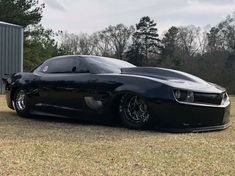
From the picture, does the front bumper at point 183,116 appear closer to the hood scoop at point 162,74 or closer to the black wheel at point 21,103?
the hood scoop at point 162,74

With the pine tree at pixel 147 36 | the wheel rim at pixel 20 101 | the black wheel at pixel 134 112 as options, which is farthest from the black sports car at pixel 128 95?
the pine tree at pixel 147 36

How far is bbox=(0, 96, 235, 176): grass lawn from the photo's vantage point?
15.9 feet

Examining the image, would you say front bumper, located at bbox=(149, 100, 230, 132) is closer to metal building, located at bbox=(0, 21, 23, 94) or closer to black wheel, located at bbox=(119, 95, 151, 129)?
black wheel, located at bbox=(119, 95, 151, 129)

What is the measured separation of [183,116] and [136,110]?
2.60 feet

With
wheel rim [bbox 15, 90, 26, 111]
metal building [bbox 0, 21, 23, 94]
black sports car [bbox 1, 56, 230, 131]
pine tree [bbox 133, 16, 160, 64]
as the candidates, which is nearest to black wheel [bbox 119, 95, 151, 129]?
black sports car [bbox 1, 56, 230, 131]

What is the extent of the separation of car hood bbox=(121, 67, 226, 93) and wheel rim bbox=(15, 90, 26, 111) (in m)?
2.24

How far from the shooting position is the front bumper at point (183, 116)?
7.27m

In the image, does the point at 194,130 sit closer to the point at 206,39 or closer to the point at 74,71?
the point at 74,71

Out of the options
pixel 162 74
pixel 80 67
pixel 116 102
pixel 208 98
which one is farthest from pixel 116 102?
pixel 208 98

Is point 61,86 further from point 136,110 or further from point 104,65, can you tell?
point 136,110

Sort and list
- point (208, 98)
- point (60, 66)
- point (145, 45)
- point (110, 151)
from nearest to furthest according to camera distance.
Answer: point (110, 151), point (208, 98), point (60, 66), point (145, 45)

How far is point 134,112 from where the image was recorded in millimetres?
7746

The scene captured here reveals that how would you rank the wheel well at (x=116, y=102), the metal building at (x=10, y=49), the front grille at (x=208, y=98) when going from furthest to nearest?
the metal building at (x=10, y=49) → the wheel well at (x=116, y=102) → the front grille at (x=208, y=98)

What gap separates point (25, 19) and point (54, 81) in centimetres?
3259
